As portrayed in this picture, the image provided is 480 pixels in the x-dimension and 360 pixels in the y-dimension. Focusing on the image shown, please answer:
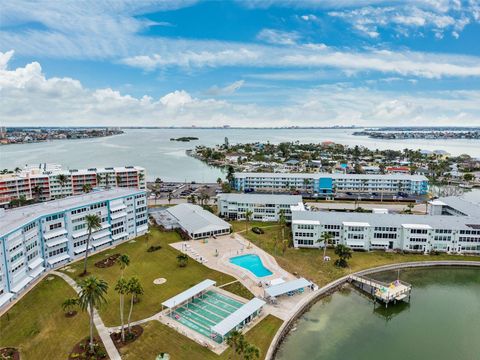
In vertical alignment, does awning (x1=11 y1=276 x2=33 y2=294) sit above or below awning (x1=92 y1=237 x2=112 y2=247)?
below

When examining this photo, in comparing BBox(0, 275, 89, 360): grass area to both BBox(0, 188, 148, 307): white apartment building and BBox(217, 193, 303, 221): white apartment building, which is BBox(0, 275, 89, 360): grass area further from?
BBox(217, 193, 303, 221): white apartment building

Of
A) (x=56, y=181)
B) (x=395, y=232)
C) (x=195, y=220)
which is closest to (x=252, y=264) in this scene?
(x=195, y=220)

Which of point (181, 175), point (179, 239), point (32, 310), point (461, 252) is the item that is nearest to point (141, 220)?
point (179, 239)

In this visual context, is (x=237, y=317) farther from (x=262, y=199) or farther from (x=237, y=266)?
(x=262, y=199)

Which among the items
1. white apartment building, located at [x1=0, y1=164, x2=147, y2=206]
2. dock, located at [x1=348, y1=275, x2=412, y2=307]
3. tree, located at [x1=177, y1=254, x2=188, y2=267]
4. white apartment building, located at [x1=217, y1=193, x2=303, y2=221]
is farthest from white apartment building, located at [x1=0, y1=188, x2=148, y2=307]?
dock, located at [x1=348, y1=275, x2=412, y2=307]

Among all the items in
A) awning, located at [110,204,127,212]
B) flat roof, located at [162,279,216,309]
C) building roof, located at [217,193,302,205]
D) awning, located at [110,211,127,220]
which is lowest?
flat roof, located at [162,279,216,309]

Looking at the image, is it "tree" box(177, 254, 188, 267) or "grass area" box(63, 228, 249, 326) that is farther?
"tree" box(177, 254, 188, 267)
